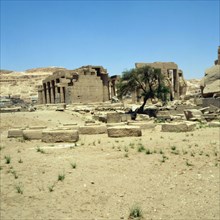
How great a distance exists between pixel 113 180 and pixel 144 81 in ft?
58.9

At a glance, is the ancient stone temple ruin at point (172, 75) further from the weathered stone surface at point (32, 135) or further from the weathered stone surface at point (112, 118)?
the weathered stone surface at point (32, 135)

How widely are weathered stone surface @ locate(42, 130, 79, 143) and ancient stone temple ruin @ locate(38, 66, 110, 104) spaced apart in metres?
22.7

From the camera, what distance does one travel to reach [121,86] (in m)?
25.3

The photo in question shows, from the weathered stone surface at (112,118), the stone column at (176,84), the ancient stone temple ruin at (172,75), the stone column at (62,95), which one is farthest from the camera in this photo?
the stone column at (176,84)

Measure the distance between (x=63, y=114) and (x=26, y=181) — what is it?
1780 centimetres

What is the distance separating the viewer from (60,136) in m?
11.6

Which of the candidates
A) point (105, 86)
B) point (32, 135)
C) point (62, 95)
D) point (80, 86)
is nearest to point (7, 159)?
point (32, 135)

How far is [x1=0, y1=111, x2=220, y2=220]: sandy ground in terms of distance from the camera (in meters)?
6.38

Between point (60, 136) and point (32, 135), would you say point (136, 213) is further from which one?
point (32, 135)

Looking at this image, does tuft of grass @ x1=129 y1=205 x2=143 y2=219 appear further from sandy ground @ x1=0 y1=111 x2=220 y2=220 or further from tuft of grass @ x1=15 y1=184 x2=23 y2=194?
tuft of grass @ x1=15 y1=184 x2=23 y2=194

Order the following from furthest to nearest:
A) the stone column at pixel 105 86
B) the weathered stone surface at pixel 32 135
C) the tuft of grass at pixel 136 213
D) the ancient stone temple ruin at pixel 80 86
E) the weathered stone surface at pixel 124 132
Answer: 1. the stone column at pixel 105 86
2. the ancient stone temple ruin at pixel 80 86
3. the weathered stone surface at pixel 32 135
4. the weathered stone surface at pixel 124 132
5. the tuft of grass at pixel 136 213

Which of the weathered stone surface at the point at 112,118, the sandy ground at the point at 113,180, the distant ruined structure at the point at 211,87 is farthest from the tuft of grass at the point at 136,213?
the distant ruined structure at the point at 211,87

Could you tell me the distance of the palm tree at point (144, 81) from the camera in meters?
24.4

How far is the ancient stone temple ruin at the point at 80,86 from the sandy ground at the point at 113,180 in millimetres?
23715
